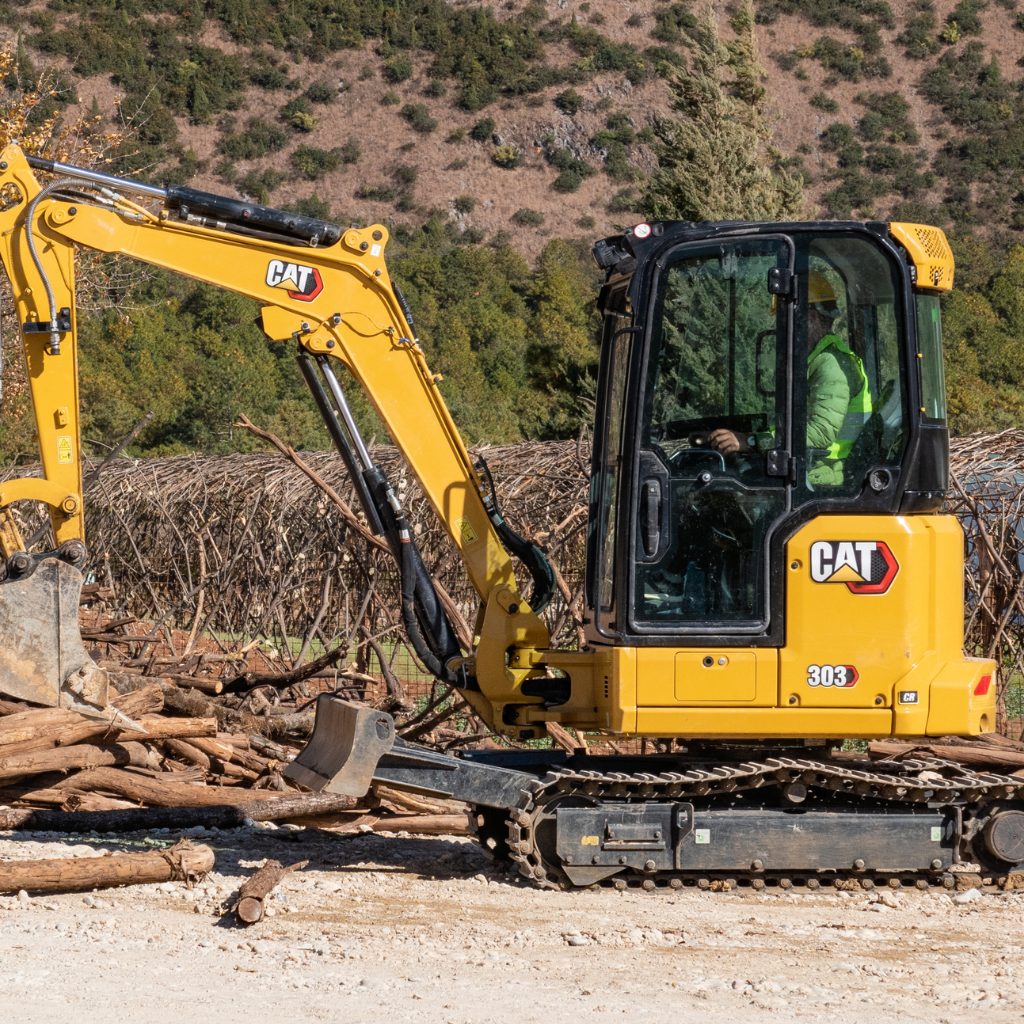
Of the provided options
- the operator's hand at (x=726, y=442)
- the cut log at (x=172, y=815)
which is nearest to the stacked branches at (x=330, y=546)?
the cut log at (x=172, y=815)

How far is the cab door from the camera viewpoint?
7.38 metres

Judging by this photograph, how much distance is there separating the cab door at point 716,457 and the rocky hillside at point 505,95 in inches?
A: 2658

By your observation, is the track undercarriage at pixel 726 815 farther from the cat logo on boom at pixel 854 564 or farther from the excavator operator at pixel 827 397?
the excavator operator at pixel 827 397

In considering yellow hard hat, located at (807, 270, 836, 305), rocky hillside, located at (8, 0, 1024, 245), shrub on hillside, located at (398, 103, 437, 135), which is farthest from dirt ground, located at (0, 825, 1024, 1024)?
shrub on hillside, located at (398, 103, 437, 135)

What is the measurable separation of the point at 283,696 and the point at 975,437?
5958 mm

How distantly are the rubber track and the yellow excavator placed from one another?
2cm

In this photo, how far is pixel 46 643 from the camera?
7.70 metres

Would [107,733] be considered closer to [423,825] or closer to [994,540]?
[423,825]

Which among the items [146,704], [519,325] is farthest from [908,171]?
[146,704]

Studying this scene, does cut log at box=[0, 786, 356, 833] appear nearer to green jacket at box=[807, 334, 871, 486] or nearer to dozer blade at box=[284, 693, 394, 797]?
dozer blade at box=[284, 693, 394, 797]

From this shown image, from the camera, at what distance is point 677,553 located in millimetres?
7426

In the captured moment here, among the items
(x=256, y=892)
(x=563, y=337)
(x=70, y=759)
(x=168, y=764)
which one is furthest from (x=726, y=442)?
(x=563, y=337)

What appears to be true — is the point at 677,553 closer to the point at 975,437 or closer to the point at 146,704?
the point at 146,704

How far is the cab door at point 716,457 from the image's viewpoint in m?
7.38
